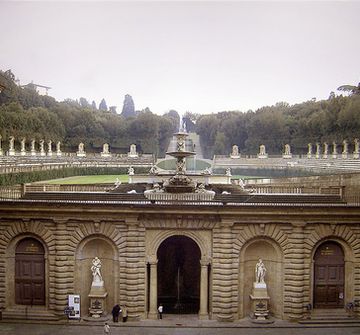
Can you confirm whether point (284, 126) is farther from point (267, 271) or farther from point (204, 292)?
point (204, 292)

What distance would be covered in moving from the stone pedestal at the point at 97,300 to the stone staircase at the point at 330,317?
29.3ft

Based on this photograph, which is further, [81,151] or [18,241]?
[81,151]

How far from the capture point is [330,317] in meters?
22.5

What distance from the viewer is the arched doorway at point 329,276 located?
23.0m

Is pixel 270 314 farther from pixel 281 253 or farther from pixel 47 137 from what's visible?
pixel 47 137

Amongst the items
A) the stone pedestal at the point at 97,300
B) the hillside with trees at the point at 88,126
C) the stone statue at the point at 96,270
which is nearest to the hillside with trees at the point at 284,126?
the hillside with trees at the point at 88,126

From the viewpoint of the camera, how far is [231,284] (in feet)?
73.7

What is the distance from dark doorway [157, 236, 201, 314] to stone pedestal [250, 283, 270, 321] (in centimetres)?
478

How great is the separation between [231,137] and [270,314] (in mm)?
74226

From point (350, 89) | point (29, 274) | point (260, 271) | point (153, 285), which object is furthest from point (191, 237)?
point (350, 89)

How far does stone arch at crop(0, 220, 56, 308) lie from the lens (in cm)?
2280

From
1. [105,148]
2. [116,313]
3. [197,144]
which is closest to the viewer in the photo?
[116,313]

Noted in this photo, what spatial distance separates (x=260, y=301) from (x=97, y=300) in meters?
7.35

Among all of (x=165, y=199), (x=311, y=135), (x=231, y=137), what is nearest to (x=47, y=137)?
(x=231, y=137)
